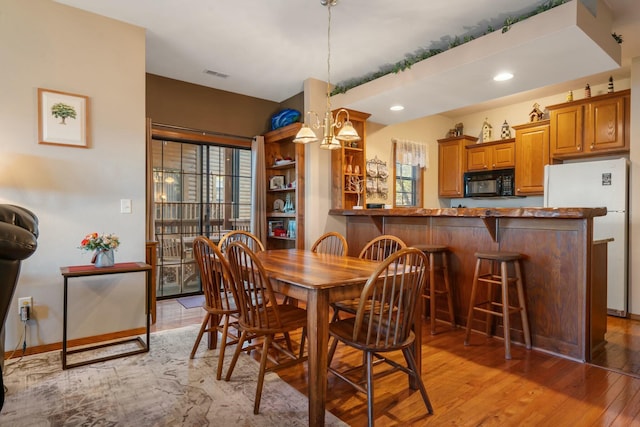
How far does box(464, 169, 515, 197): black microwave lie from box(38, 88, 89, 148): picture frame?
17.4 feet

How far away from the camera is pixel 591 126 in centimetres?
438

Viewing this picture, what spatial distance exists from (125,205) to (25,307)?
1.02 m

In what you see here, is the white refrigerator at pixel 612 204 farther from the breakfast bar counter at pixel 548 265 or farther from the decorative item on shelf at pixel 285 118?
the decorative item on shelf at pixel 285 118

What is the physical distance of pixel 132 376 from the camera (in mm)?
2377

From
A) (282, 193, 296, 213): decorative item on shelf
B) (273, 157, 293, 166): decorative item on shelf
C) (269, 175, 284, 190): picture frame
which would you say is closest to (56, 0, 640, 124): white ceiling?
(273, 157, 293, 166): decorative item on shelf

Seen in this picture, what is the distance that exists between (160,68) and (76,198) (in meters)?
1.90

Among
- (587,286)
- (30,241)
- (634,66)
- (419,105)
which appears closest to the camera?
(30,241)

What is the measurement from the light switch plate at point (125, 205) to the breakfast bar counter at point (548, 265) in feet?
8.78

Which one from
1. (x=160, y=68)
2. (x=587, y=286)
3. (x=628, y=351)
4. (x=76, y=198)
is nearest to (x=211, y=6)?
(x=160, y=68)

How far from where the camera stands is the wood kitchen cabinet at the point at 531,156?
491 centimetres

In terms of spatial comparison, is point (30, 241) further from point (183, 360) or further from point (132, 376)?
point (183, 360)

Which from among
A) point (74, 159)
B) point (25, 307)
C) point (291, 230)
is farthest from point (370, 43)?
point (25, 307)

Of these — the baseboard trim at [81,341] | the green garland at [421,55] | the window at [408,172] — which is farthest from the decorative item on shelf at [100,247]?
the window at [408,172]

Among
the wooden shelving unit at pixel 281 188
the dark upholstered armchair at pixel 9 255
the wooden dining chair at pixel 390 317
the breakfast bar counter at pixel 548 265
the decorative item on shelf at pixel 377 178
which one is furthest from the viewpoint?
the decorative item on shelf at pixel 377 178
